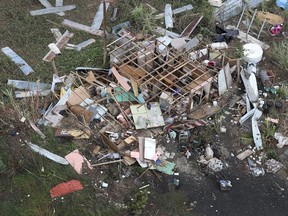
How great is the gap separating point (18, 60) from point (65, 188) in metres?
3.68

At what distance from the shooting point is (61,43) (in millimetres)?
9969

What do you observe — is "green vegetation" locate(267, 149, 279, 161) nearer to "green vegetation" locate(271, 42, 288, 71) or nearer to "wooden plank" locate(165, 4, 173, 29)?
"green vegetation" locate(271, 42, 288, 71)

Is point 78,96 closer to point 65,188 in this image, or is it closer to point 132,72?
point 132,72

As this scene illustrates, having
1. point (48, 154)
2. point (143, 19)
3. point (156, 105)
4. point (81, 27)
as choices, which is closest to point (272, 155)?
point (156, 105)

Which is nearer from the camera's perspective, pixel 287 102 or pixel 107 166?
pixel 107 166

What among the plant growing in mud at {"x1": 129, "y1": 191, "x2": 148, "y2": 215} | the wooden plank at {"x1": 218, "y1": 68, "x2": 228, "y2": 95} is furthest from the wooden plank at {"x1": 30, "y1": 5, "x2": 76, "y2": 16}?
the plant growing in mud at {"x1": 129, "y1": 191, "x2": 148, "y2": 215}

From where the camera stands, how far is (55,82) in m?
8.75

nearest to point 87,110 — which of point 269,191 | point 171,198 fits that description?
point 171,198

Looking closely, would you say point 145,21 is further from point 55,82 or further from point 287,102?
point 287,102

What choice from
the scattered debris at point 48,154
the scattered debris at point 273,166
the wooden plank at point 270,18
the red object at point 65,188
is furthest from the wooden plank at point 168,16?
the red object at point 65,188

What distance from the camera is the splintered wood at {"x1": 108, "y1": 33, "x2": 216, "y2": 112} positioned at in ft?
27.6

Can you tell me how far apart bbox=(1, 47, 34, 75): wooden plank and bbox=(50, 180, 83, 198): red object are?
10.2ft

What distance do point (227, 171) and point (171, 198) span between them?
4.12 ft

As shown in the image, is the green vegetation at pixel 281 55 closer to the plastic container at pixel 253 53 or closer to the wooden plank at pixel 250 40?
the wooden plank at pixel 250 40
